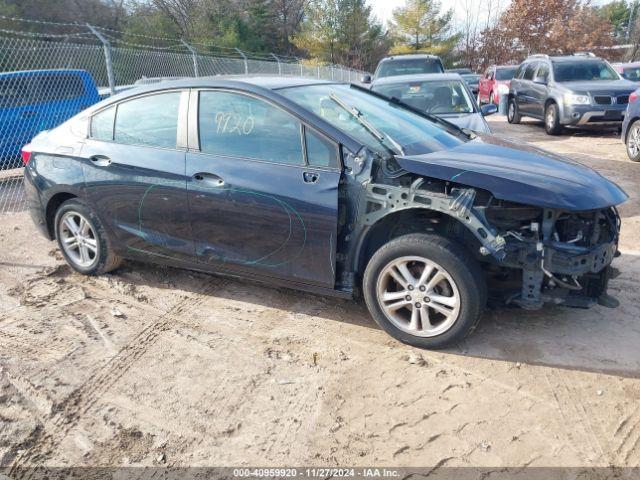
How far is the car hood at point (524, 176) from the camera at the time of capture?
10.2 feet

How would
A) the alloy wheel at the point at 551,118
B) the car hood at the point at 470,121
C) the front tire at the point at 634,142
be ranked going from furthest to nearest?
the alloy wheel at the point at 551,118 → the front tire at the point at 634,142 → the car hood at the point at 470,121

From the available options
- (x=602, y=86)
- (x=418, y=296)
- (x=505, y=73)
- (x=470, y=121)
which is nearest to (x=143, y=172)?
(x=418, y=296)

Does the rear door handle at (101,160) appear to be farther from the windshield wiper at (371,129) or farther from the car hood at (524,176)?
the car hood at (524,176)

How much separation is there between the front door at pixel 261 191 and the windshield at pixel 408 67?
832cm

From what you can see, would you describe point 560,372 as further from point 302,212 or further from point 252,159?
point 252,159

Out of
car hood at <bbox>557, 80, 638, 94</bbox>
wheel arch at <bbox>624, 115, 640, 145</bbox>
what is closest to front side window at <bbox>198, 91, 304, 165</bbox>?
wheel arch at <bbox>624, 115, 640, 145</bbox>

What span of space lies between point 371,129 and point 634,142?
6.86 m

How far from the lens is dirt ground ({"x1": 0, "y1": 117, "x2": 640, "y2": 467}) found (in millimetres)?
2590

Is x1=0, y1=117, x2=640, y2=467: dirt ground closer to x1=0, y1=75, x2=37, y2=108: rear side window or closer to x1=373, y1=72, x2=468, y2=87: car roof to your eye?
x1=373, y1=72, x2=468, y2=87: car roof

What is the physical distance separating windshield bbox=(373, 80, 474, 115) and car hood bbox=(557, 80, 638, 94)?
4824mm

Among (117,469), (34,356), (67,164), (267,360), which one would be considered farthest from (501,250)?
(67,164)

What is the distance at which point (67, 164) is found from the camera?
4438mm

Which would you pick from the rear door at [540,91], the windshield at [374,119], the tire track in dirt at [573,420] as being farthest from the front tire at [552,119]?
the tire track in dirt at [573,420]

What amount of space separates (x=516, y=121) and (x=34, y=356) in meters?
14.3
